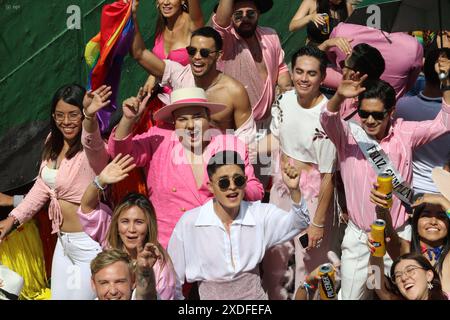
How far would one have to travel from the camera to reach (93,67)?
898 centimetres

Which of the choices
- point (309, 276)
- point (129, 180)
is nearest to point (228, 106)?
point (129, 180)

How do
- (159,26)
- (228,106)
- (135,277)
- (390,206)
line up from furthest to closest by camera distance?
1. (159,26)
2. (228,106)
3. (390,206)
4. (135,277)

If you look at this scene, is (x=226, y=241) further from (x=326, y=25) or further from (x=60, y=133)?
(x=326, y=25)

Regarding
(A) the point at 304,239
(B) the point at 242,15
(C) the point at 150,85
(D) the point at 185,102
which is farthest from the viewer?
(B) the point at 242,15

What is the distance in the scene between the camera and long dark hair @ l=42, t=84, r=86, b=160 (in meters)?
8.64

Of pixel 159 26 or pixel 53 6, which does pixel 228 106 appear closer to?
pixel 159 26

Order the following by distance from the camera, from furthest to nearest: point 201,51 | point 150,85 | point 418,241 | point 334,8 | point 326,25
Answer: point 334,8, point 326,25, point 150,85, point 201,51, point 418,241

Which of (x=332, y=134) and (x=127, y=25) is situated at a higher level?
(x=127, y=25)

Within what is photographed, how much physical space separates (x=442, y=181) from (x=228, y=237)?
140 cm

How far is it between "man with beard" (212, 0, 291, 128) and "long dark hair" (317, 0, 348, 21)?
1.51ft

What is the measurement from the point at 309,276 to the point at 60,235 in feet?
6.03

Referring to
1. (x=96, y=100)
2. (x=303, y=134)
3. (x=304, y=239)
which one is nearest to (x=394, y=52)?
(x=303, y=134)

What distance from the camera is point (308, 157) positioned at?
861 centimetres

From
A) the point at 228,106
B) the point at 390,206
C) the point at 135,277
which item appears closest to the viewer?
the point at 135,277
